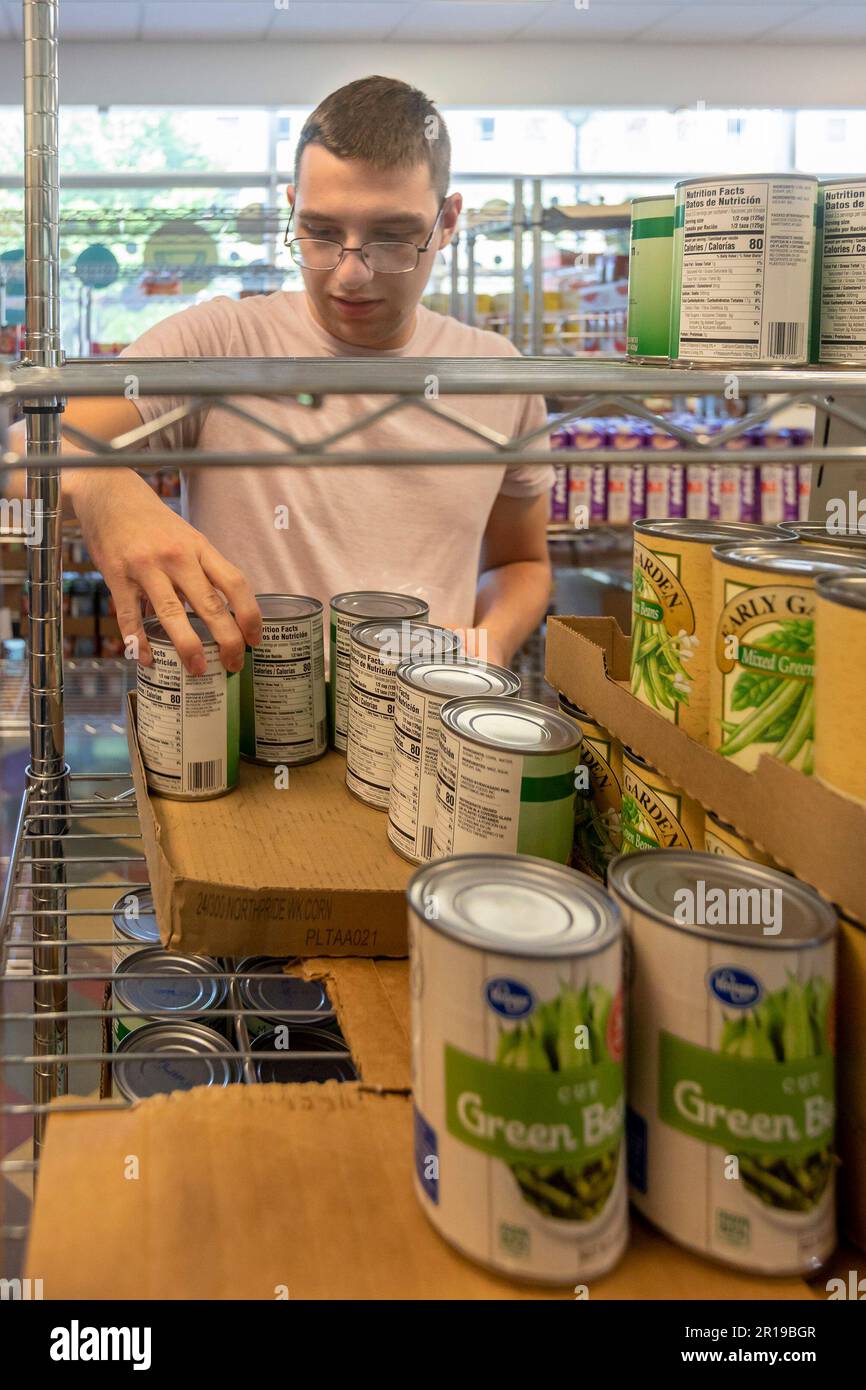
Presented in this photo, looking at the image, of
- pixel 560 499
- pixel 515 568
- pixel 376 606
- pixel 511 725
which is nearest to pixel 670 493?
pixel 560 499

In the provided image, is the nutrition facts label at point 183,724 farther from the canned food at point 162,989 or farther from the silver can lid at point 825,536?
the silver can lid at point 825,536

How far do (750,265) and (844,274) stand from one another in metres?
0.10

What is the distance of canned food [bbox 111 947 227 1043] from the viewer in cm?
103

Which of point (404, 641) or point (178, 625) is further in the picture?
point (404, 641)

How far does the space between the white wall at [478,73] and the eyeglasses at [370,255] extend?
Answer: 549cm

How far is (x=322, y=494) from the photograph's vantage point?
2029 mm

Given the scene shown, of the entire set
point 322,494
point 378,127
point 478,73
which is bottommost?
point 322,494

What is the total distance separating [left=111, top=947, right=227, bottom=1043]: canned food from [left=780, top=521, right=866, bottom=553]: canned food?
62 centimetres

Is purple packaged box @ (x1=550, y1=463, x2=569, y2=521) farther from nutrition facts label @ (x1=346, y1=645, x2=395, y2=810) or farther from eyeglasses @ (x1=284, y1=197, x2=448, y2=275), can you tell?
nutrition facts label @ (x1=346, y1=645, x2=395, y2=810)

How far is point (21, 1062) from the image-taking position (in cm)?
78

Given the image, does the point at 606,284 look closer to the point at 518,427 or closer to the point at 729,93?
the point at 518,427

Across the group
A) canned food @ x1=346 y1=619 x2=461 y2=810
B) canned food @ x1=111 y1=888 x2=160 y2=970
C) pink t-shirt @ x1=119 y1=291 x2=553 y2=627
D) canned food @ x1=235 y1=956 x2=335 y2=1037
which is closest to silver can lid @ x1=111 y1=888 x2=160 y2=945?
canned food @ x1=111 y1=888 x2=160 y2=970

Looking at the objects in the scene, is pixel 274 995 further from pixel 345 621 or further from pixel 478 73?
pixel 478 73

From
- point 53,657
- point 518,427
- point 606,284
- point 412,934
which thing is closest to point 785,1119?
point 412,934
